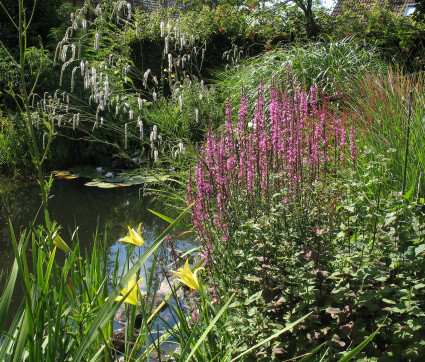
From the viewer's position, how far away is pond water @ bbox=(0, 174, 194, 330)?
408 centimetres

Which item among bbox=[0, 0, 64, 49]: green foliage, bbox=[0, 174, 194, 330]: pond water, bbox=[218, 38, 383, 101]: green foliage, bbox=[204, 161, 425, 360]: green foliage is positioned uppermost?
bbox=[0, 0, 64, 49]: green foliage

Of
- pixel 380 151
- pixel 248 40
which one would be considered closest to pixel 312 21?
pixel 248 40

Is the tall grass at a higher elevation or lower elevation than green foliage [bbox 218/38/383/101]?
lower

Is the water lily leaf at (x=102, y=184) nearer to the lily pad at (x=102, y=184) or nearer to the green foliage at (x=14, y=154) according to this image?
the lily pad at (x=102, y=184)

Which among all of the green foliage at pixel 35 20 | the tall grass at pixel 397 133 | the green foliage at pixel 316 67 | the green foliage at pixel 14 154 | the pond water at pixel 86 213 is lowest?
the pond water at pixel 86 213

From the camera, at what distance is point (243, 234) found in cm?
200

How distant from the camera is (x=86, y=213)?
5059 mm

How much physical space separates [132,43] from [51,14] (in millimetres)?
2717

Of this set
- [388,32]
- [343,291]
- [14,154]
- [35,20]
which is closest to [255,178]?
[343,291]

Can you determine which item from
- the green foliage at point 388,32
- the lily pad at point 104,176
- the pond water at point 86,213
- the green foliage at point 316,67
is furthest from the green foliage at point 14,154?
the green foliage at point 388,32

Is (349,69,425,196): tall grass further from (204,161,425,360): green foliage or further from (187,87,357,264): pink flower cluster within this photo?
(204,161,425,360): green foliage

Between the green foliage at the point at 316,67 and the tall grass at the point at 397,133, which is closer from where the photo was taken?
the tall grass at the point at 397,133

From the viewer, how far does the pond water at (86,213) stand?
161 inches

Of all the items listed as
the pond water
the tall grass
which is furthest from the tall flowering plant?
the pond water
